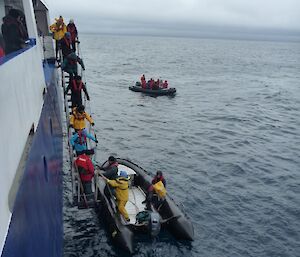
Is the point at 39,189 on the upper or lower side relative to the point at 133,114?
upper

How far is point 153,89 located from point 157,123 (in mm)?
10114

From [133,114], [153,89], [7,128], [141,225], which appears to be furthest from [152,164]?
[153,89]

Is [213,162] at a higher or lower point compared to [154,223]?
lower

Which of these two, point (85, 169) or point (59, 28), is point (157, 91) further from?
point (85, 169)

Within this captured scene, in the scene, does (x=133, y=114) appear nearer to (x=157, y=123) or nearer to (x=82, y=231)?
(x=157, y=123)

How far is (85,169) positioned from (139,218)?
339 centimetres

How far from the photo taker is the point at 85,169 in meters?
11.1

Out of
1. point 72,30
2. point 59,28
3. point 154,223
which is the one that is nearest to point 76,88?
point 59,28

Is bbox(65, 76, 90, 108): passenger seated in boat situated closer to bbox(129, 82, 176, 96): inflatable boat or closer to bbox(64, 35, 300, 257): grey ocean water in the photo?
bbox(64, 35, 300, 257): grey ocean water

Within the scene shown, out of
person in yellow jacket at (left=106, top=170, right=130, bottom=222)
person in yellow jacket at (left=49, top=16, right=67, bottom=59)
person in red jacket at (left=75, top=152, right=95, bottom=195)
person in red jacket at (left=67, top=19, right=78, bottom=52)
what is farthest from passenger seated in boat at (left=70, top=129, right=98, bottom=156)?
person in red jacket at (left=67, top=19, right=78, bottom=52)

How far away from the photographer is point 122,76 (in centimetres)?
6619

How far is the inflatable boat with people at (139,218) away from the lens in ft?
41.6

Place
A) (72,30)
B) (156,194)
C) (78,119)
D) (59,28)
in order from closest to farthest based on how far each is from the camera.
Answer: (78,119), (156,194), (59,28), (72,30)

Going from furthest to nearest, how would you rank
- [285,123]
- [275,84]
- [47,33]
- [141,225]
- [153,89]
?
[275,84] → [153,89] → [285,123] → [47,33] → [141,225]
